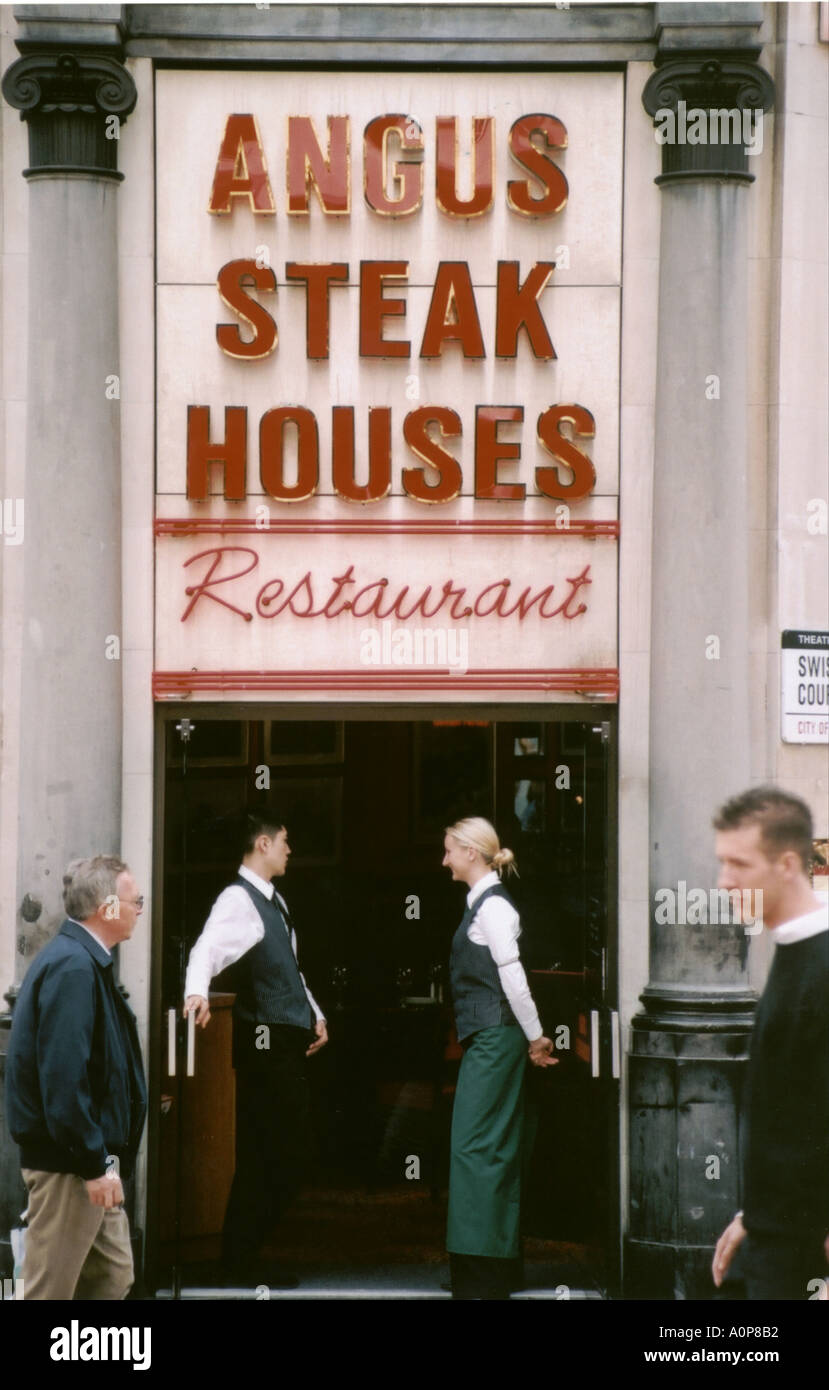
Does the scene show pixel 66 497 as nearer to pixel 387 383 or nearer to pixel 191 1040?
pixel 387 383

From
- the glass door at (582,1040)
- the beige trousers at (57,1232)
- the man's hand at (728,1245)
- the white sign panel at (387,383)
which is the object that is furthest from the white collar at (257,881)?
the man's hand at (728,1245)

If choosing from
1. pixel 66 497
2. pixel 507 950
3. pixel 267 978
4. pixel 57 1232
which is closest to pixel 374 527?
pixel 66 497

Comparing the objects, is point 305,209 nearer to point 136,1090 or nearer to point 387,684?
point 387,684

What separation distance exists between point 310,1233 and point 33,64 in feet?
19.9

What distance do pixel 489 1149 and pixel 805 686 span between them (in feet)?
8.99

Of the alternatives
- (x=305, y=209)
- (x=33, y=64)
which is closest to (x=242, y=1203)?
(x=305, y=209)

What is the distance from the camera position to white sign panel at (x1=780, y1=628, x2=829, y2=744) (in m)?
8.26

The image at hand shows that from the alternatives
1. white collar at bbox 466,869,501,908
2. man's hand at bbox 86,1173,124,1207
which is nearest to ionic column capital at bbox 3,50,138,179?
white collar at bbox 466,869,501,908

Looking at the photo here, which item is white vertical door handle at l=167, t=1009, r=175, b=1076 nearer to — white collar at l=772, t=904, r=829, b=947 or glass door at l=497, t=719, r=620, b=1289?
glass door at l=497, t=719, r=620, b=1289

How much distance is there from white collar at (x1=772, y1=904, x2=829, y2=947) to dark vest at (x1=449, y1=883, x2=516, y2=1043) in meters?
2.59

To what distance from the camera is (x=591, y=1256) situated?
8.41 m

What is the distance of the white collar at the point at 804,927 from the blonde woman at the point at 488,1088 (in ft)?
8.30

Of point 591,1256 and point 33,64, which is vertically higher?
point 33,64

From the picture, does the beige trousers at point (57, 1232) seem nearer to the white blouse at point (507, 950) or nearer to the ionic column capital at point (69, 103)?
the white blouse at point (507, 950)
